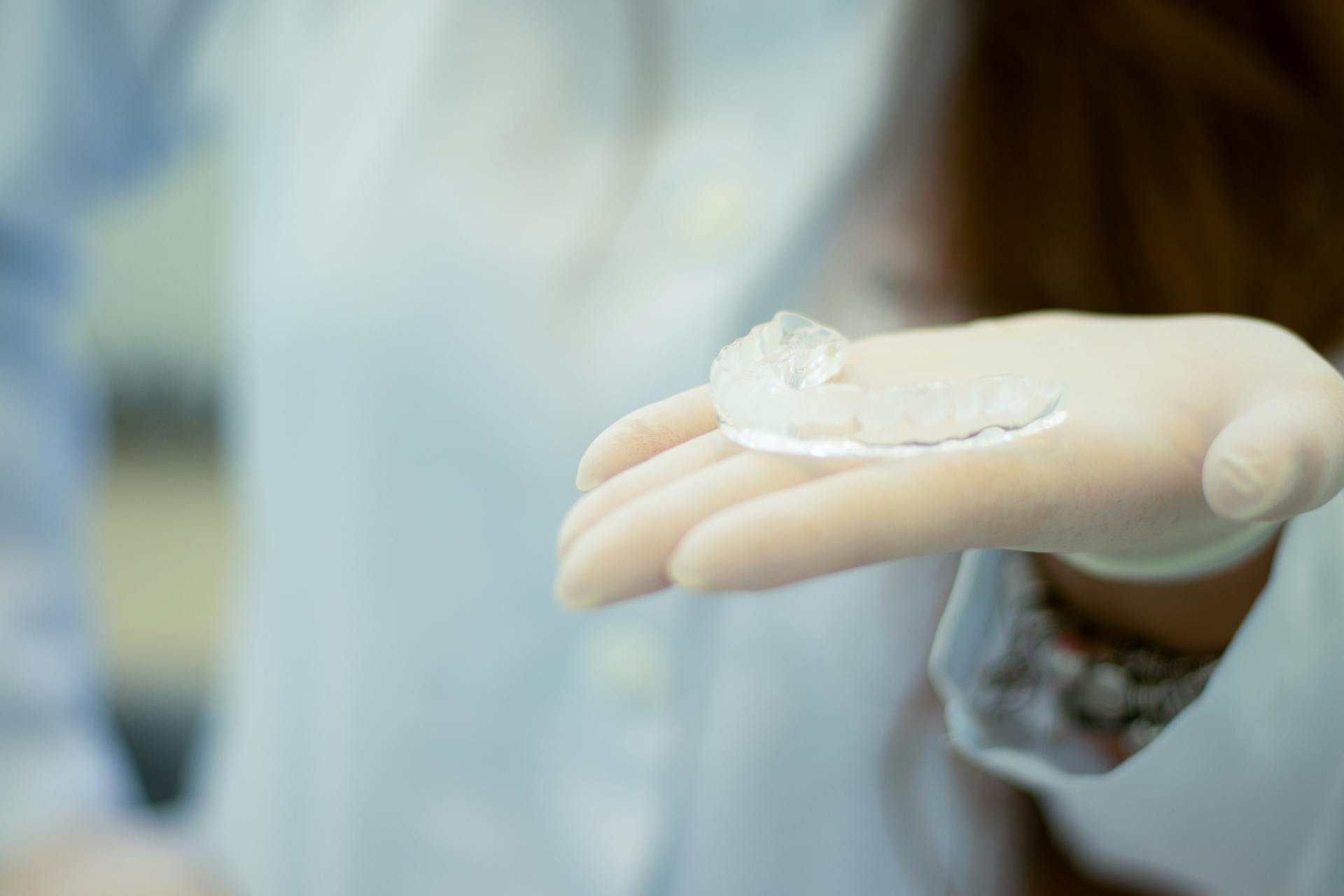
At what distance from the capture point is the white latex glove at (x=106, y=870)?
642mm

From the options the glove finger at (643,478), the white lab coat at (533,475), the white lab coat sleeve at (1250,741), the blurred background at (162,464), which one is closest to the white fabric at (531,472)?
the white lab coat at (533,475)

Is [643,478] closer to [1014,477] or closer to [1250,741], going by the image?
[1014,477]

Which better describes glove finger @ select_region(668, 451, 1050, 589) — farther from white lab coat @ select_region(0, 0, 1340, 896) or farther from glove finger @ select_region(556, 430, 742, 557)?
white lab coat @ select_region(0, 0, 1340, 896)

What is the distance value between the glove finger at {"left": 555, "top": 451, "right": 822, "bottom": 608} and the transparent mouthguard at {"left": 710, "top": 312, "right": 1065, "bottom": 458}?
A: 0.08ft

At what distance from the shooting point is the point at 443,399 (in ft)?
1.81

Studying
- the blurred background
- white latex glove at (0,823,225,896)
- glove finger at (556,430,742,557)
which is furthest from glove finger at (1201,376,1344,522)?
the blurred background

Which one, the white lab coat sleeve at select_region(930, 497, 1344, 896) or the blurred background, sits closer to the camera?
the white lab coat sleeve at select_region(930, 497, 1344, 896)

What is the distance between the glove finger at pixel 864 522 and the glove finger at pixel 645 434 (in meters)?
0.05

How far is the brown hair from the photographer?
16.2 inches

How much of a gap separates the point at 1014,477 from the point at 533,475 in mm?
356

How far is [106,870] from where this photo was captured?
0.66 metres

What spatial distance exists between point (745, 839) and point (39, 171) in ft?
2.27

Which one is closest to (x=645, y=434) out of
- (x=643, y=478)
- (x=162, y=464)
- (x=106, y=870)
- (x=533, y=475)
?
(x=643, y=478)

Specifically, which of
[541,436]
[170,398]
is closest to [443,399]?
[541,436]
